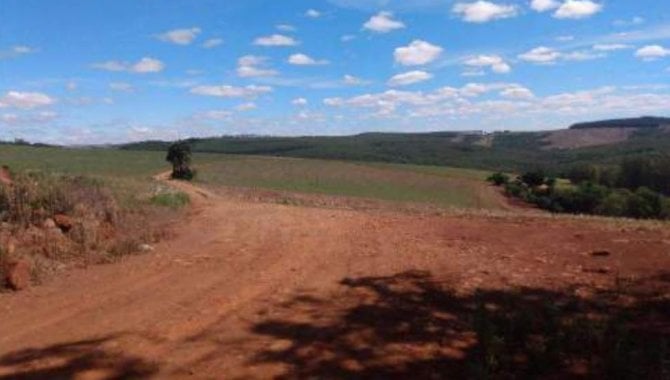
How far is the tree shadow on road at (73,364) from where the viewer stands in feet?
17.5

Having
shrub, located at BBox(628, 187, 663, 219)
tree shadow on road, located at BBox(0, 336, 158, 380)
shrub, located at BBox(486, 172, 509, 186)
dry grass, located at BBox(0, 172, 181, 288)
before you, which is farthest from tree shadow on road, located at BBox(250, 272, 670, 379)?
shrub, located at BBox(486, 172, 509, 186)

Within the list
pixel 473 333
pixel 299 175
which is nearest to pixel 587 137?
pixel 299 175

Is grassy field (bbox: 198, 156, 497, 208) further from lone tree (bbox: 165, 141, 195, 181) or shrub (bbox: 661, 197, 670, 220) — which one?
shrub (bbox: 661, 197, 670, 220)

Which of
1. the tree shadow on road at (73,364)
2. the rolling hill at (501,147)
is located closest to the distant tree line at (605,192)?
the rolling hill at (501,147)

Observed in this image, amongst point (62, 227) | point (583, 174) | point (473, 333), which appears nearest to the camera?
point (473, 333)

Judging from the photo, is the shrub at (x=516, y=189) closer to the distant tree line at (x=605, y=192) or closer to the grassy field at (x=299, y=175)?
the distant tree line at (x=605, y=192)

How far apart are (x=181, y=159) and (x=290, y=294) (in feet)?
119

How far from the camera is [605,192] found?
50.7 m

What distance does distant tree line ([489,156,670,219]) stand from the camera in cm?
4631

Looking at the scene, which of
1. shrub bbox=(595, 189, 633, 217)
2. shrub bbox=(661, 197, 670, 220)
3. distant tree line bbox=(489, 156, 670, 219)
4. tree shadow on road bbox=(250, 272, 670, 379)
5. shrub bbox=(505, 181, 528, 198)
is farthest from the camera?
shrub bbox=(505, 181, 528, 198)

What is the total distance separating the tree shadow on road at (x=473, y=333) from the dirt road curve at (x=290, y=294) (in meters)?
0.03

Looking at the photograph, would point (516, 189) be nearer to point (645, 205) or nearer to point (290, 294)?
point (645, 205)

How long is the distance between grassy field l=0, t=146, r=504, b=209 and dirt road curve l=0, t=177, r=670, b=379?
97.8 feet

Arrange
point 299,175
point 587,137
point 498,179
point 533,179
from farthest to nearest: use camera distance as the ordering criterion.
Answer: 1. point 587,137
2. point 498,179
3. point 533,179
4. point 299,175
